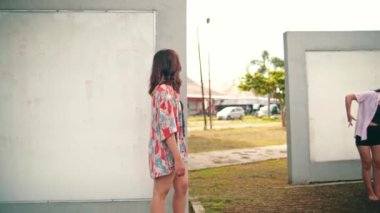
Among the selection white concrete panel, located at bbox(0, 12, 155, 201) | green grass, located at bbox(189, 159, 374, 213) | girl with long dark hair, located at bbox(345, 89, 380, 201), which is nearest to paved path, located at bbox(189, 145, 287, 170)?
green grass, located at bbox(189, 159, 374, 213)

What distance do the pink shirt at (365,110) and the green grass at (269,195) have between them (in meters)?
1.00

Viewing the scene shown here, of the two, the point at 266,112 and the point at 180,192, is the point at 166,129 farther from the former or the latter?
the point at 266,112

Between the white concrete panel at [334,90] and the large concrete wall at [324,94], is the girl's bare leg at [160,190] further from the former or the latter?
the white concrete panel at [334,90]

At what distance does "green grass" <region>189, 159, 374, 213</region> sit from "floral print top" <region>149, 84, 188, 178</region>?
197cm

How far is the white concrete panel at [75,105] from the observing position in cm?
410

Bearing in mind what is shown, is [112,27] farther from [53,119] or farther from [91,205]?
[91,205]

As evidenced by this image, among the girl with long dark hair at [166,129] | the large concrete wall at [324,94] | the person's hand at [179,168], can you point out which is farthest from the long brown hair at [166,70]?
the large concrete wall at [324,94]

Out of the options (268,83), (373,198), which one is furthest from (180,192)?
(268,83)

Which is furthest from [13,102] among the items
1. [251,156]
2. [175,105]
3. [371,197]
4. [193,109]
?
[193,109]

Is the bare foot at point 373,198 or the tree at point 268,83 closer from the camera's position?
the bare foot at point 373,198

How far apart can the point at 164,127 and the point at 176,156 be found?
0.86 feet

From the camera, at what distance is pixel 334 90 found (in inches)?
266

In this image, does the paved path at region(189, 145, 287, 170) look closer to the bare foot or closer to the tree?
the bare foot

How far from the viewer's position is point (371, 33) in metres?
6.69
